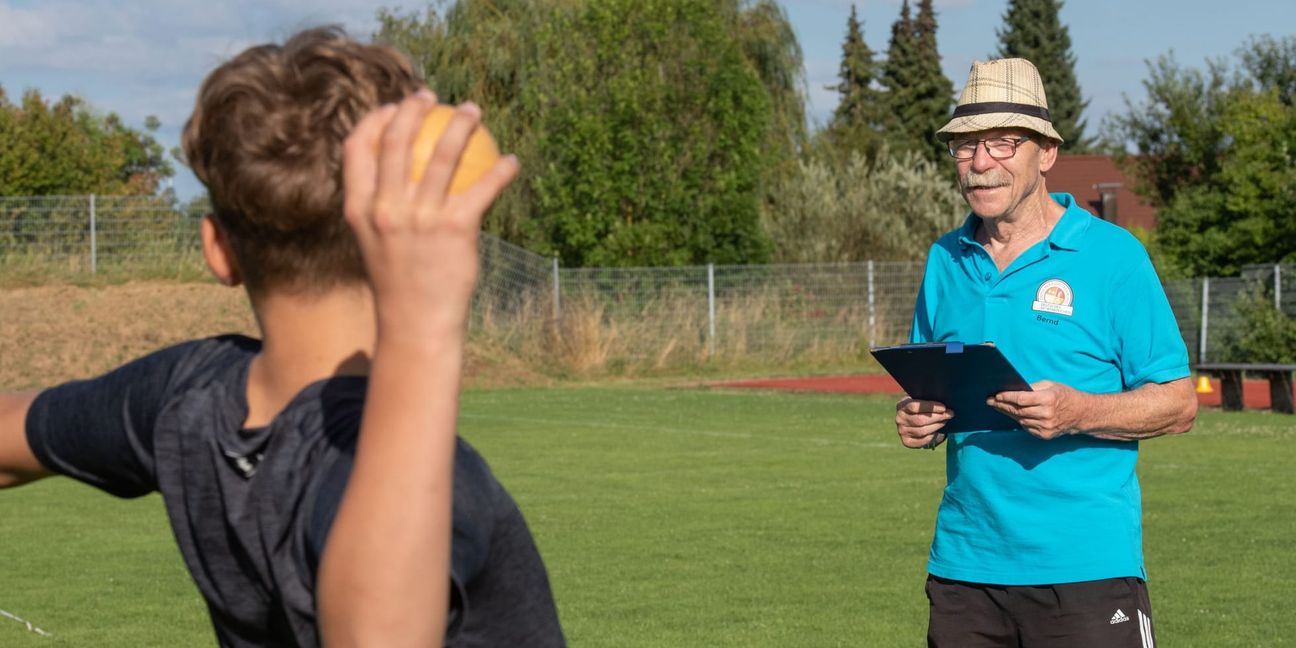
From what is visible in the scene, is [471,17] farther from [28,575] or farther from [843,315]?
[28,575]

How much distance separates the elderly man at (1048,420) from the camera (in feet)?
14.3

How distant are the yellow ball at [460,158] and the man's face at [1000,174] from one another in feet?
11.1

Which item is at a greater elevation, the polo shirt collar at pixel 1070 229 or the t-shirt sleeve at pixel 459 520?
the polo shirt collar at pixel 1070 229

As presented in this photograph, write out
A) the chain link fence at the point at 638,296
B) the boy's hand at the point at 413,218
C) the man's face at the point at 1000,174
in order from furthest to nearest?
the chain link fence at the point at 638,296
the man's face at the point at 1000,174
the boy's hand at the point at 413,218

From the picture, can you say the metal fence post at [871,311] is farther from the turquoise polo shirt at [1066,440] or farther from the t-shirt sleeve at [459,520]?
the t-shirt sleeve at [459,520]

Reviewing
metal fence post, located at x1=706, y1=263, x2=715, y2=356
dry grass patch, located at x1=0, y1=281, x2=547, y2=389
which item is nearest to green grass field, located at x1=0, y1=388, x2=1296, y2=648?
dry grass patch, located at x1=0, y1=281, x2=547, y2=389

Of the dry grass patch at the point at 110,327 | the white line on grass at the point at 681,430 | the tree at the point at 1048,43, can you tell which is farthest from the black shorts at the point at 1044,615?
the tree at the point at 1048,43

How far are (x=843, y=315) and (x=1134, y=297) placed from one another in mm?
31745

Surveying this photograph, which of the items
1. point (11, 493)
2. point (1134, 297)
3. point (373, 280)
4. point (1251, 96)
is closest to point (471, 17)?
point (1251, 96)

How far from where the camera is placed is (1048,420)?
4191mm

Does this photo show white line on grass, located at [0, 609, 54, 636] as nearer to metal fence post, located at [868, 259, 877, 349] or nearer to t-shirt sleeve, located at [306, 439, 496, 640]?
t-shirt sleeve, located at [306, 439, 496, 640]

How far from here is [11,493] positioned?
15172mm

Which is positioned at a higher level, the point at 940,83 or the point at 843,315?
the point at 940,83

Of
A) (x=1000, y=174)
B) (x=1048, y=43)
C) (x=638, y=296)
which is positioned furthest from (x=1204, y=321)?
(x=1048, y=43)
